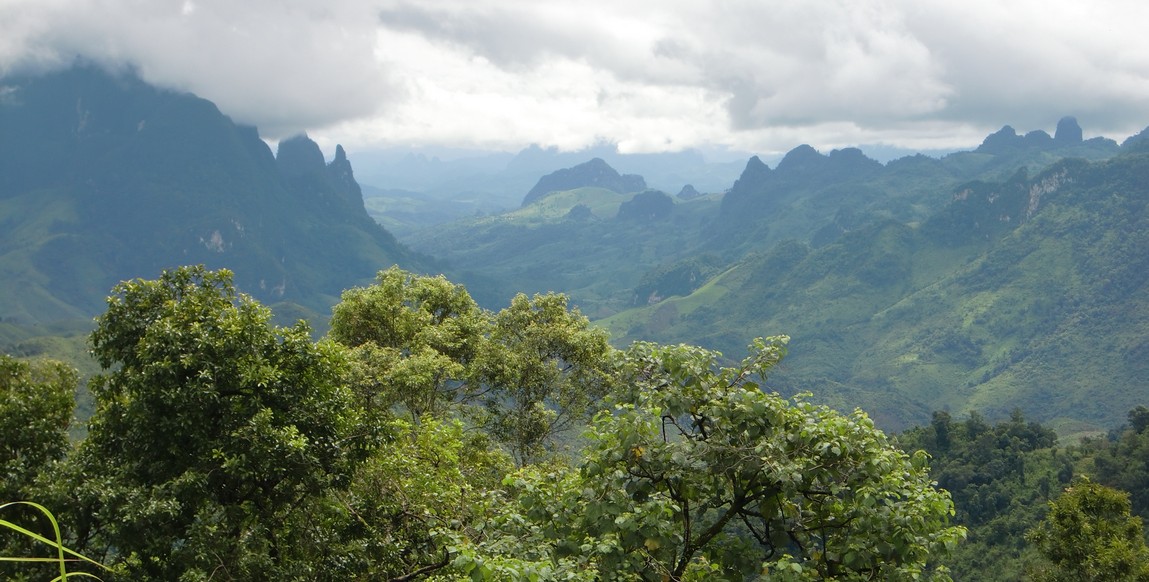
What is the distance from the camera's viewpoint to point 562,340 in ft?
72.0

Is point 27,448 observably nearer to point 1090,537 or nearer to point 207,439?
point 207,439

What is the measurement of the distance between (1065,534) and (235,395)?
23.2m

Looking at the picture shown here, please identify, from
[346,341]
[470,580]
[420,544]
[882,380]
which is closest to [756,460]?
[470,580]

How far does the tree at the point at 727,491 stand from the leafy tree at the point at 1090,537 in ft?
57.2

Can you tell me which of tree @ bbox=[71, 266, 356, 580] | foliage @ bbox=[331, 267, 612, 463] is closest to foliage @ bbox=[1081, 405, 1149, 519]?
foliage @ bbox=[331, 267, 612, 463]

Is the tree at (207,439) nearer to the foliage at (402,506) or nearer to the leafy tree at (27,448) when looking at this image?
the leafy tree at (27,448)

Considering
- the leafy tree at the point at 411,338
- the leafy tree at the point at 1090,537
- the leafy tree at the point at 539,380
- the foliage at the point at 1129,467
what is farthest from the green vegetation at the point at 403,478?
the foliage at the point at 1129,467

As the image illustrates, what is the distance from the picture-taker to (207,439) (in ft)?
35.2

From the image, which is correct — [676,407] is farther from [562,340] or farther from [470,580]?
[562,340]

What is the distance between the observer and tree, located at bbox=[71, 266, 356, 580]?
10219mm

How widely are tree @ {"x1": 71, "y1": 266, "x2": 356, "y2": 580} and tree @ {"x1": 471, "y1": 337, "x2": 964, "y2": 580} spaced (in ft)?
12.2

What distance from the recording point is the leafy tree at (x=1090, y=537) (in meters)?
21.4

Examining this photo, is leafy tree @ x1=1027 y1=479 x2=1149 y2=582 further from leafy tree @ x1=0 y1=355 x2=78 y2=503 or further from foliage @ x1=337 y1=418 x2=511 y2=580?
leafy tree @ x1=0 y1=355 x2=78 y2=503

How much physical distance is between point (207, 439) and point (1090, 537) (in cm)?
2349
